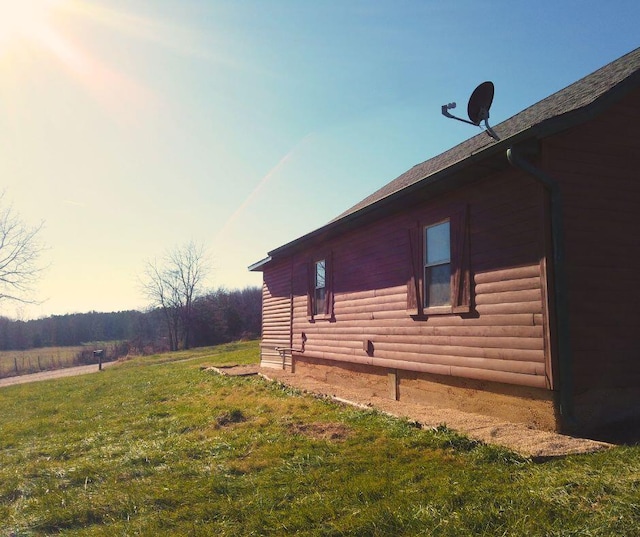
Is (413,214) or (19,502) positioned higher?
(413,214)

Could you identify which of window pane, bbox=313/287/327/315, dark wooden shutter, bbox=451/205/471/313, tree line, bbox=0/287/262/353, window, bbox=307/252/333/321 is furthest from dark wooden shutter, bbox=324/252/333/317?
tree line, bbox=0/287/262/353

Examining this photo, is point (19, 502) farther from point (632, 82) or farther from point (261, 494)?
point (632, 82)

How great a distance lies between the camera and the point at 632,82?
6.12 m

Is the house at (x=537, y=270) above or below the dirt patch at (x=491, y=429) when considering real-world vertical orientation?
above

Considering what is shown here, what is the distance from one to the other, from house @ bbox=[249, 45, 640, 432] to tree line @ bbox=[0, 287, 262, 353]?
37338 mm

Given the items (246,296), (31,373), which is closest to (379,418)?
(31,373)

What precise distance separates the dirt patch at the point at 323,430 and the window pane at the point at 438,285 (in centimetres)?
255

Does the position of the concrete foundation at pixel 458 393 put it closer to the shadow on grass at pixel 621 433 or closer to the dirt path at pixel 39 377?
the shadow on grass at pixel 621 433

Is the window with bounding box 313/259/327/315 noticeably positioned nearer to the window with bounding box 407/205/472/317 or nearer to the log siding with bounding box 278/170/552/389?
the log siding with bounding box 278/170/552/389

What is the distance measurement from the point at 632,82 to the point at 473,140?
4666mm

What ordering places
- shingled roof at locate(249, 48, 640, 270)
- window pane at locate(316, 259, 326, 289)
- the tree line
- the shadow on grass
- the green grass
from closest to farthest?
the green grass → the shadow on grass → shingled roof at locate(249, 48, 640, 270) → window pane at locate(316, 259, 326, 289) → the tree line

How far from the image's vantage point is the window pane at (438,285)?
24.8ft

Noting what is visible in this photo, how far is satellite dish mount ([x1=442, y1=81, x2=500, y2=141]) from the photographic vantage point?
7562mm

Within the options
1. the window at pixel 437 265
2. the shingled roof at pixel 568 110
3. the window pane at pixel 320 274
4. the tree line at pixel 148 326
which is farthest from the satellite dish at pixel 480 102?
the tree line at pixel 148 326
